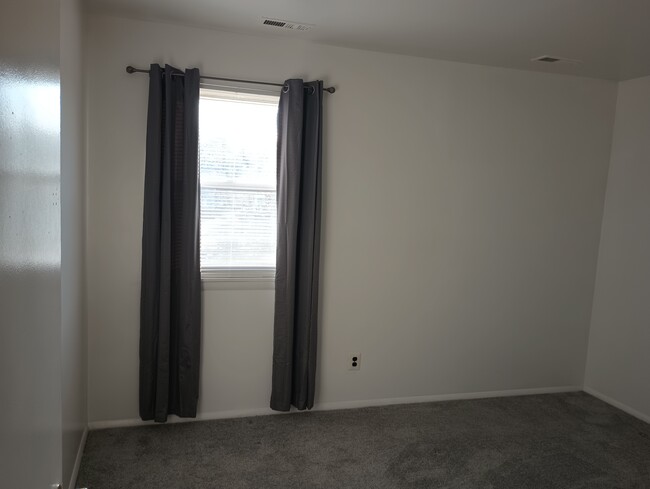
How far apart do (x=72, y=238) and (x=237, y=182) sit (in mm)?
1135

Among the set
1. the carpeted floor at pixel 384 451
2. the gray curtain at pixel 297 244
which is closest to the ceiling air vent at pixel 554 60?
the gray curtain at pixel 297 244

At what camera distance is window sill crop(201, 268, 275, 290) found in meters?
3.27

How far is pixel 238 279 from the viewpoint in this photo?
3332 mm

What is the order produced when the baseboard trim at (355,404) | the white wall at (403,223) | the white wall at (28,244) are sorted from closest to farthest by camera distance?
1. the white wall at (28,244)
2. the white wall at (403,223)
3. the baseboard trim at (355,404)

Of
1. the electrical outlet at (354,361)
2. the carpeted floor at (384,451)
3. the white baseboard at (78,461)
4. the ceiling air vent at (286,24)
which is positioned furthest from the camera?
the electrical outlet at (354,361)

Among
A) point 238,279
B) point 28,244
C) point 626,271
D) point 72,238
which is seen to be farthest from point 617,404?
point 28,244

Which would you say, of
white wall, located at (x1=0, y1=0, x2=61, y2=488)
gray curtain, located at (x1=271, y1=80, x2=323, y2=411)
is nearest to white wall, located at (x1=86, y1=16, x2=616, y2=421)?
gray curtain, located at (x1=271, y1=80, x2=323, y2=411)

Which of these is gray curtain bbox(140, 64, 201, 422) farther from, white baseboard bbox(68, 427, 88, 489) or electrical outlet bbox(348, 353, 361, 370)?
electrical outlet bbox(348, 353, 361, 370)

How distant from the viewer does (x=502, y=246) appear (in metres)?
3.88

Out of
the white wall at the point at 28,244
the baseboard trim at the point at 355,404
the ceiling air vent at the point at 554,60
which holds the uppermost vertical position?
the ceiling air vent at the point at 554,60

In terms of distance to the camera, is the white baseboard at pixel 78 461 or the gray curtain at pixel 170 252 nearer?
the white baseboard at pixel 78 461

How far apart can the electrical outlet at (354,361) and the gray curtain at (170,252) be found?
109cm

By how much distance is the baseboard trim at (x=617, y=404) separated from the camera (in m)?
3.68

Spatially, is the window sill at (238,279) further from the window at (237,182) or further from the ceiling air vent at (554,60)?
the ceiling air vent at (554,60)
